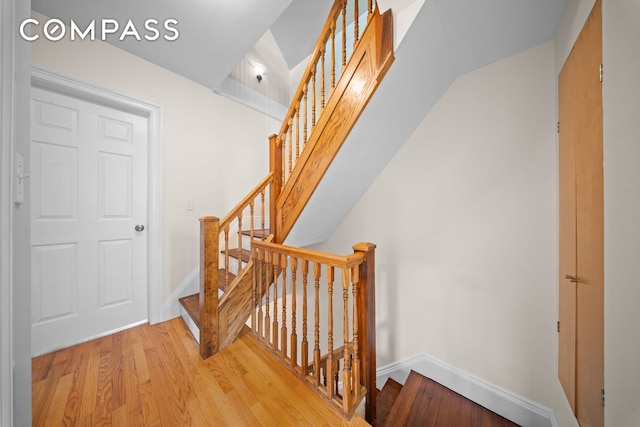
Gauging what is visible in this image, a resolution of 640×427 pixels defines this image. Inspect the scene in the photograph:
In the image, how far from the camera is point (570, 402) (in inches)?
44.8

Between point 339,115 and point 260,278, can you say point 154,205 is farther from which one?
point 339,115

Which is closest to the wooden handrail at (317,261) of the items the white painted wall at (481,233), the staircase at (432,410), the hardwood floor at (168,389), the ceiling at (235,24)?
the hardwood floor at (168,389)

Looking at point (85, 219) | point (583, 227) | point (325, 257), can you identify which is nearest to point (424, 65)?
point (583, 227)

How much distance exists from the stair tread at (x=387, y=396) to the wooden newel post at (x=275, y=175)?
1.67 m

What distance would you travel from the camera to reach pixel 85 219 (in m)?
1.77

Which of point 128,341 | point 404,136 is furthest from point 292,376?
point 404,136

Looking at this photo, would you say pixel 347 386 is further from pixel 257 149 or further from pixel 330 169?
pixel 257 149

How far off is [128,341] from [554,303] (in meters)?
3.06

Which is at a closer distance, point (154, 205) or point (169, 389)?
point (169, 389)

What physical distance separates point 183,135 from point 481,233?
278 centimetres

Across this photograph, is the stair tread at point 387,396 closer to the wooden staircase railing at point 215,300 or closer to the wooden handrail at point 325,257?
the wooden staircase railing at point 215,300

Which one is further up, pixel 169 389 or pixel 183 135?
pixel 183 135

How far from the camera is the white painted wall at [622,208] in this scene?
0.64m

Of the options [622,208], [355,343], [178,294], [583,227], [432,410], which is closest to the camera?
[622,208]
